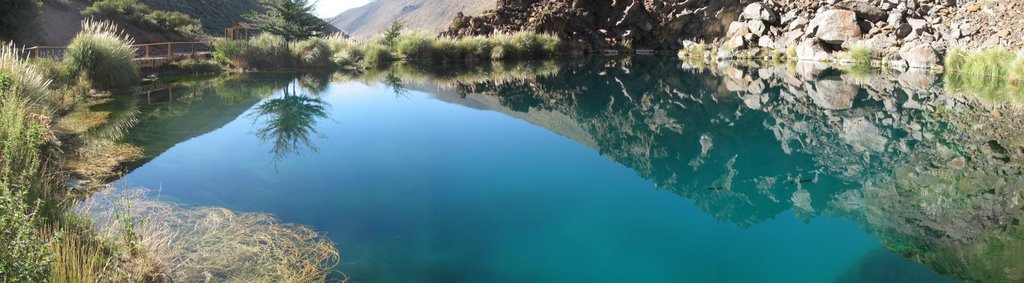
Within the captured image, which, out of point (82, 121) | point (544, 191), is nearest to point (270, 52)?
point (82, 121)

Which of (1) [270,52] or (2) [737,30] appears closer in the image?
(1) [270,52]

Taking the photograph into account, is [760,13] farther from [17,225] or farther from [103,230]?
[17,225]

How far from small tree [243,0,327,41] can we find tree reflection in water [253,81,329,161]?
261 inches

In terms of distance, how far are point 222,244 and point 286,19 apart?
16396mm

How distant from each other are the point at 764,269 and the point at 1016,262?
1451mm

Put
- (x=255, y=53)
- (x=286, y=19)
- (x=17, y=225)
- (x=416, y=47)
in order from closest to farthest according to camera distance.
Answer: (x=17, y=225) < (x=255, y=53) < (x=286, y=19) < (x=416, y=47)

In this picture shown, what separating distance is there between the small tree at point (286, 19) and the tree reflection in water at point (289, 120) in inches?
261

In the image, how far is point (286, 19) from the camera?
60.3 feet

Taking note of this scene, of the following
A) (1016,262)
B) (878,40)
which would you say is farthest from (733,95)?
(878,40)

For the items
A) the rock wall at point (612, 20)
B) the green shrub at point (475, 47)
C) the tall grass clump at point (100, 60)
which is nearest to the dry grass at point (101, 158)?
the tall grass clump at point (100, 60)

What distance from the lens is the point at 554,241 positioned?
402 cm

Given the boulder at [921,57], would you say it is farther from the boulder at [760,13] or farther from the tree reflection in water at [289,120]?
the tree reflection in water at [289,120]

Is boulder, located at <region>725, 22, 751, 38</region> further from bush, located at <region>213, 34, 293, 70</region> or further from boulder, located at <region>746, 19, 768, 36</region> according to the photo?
bush, located at <region>213, 34, 293, 70</region>

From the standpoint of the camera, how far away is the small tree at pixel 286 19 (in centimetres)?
1800
